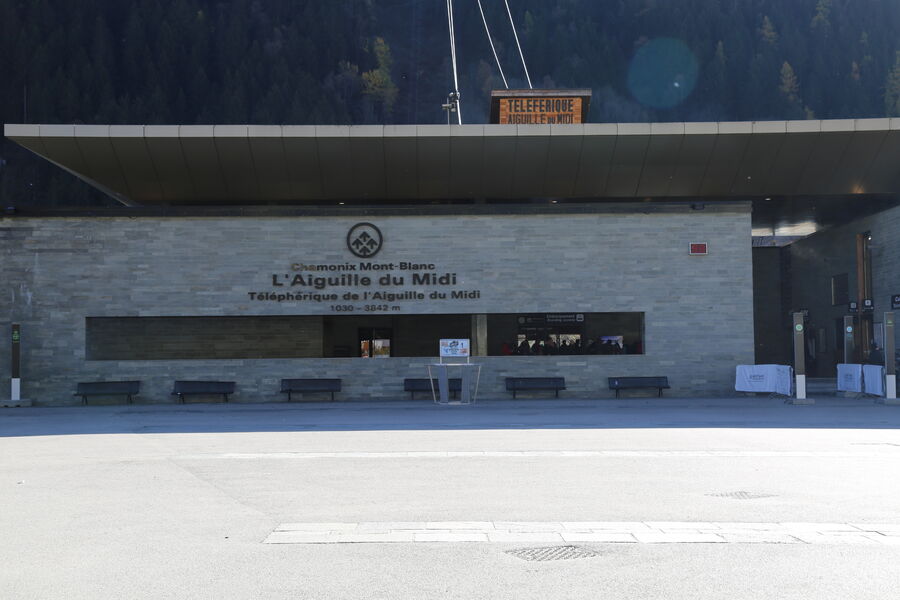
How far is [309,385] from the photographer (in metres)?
26.1

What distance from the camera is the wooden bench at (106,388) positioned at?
2586cm

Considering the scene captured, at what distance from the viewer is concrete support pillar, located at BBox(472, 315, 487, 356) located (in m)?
27.4

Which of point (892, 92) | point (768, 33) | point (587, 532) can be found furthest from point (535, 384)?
point (768, 33)

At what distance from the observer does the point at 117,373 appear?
2639 cm

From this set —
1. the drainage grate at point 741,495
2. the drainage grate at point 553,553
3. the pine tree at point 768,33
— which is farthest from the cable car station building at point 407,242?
the pine tree at point 768,33

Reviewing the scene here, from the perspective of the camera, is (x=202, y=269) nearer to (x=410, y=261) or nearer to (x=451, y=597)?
(x=410, y=261)

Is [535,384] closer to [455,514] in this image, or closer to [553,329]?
[553,329]

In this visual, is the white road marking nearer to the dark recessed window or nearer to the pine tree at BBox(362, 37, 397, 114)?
the dark recessed window

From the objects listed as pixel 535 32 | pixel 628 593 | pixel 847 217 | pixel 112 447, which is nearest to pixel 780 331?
pixel 847 217

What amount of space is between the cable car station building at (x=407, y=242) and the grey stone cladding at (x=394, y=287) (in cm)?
5

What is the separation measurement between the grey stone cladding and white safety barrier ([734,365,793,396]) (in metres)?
0.67

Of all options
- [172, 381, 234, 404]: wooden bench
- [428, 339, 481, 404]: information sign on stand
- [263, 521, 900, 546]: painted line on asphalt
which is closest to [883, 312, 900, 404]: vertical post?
[428, 339, 481, 404]: information sign on stand

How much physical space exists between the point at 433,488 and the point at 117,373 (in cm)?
1958

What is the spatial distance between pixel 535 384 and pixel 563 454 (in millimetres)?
13897
